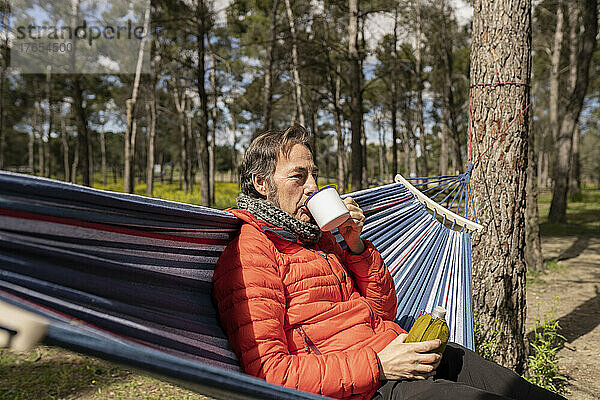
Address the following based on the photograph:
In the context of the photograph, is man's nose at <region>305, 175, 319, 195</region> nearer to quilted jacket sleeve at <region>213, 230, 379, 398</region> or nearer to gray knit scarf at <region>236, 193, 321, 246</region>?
gray knit scarf at <region>236, 193, 321, 246</region>

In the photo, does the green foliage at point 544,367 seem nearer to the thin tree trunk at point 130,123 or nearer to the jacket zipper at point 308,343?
the jacket zipper at point 308,343

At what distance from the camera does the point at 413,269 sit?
91.1 inches

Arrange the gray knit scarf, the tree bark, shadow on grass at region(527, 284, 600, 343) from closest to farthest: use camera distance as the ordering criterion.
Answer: the gray knit scarf → shadow on grass at region(527, 284, 600, 343) → the tree bark

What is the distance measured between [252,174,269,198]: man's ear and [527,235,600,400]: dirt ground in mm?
2176

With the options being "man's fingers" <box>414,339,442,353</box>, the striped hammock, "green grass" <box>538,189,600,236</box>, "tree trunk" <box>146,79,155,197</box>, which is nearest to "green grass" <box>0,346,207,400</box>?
the striped hammock

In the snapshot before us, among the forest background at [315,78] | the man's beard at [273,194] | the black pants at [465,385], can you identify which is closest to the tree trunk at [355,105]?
the forest background at [315,78]

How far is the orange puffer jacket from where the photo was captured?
54.2 inches

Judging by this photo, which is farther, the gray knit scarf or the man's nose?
the man's nose

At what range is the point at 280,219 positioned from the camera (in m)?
1.64

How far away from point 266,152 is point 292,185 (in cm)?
16

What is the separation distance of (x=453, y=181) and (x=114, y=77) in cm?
1764

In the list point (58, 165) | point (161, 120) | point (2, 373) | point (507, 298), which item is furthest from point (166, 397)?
point (58, 165)

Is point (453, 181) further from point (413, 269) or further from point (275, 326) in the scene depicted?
point (275, 326)

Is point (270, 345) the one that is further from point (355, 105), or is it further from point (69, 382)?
point (355, 105)
